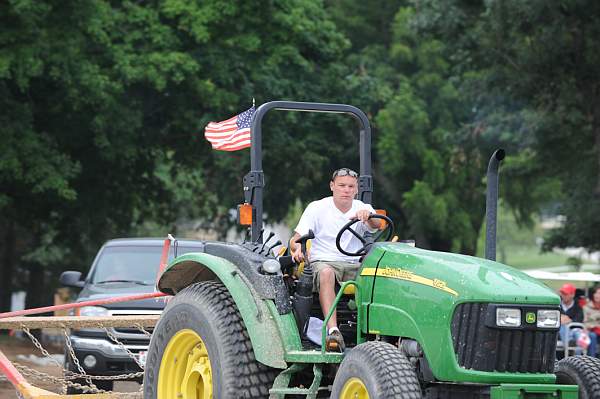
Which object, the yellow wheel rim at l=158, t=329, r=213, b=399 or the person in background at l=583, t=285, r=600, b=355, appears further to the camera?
the person in background at l=583, t=285, r=600, b=355

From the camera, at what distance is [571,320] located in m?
17.5

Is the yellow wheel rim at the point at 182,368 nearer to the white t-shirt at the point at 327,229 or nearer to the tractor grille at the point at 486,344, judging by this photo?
the white t-shirt at the point at 327,229

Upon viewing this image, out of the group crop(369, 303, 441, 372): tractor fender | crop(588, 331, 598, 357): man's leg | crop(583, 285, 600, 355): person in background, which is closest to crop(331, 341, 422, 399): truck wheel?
crop(369, 303, 441, 372): tractor fender

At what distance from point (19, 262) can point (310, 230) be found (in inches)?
1307

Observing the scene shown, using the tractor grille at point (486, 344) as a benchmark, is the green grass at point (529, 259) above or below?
below

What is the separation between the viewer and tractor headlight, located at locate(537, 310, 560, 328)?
303 inches

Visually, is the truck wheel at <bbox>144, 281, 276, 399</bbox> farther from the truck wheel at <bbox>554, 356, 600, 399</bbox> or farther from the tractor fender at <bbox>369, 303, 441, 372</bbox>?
the truck wheel at <bbox>554, 356, 600, 399</bbox>

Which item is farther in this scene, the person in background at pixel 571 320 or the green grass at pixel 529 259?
the green grass at pixel 529 259

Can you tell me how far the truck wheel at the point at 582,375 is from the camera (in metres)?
8.20

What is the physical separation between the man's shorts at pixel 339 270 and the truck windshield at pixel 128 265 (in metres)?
6.36

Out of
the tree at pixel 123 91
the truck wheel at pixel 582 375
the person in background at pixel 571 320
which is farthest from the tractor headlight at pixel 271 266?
the tree at pixel 123 91

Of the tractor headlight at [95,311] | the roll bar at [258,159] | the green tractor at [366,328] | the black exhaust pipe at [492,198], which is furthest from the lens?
the tractor headlight at [95,311]

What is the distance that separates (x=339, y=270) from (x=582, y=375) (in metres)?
1.65

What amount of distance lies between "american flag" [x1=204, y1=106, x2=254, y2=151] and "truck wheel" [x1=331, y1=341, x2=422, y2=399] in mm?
2242
